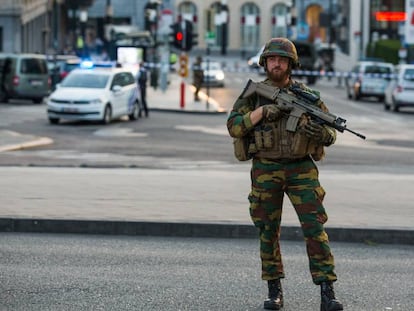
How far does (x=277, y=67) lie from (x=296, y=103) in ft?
0.83

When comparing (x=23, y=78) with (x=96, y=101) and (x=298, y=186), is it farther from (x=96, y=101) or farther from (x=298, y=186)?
(x=298, y=186)

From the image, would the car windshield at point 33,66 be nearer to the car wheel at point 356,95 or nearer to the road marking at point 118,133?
the car wheel at point 356,95

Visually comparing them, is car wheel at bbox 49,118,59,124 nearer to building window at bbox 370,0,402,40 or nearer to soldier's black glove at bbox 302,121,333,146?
soldier's black glove at bbox 302,121,333,146

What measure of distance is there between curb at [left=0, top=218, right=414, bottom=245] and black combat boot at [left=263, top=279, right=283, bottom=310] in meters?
3.31

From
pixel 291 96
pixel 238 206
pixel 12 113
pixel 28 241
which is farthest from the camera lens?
pixel 12 113

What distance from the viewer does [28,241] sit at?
35.9ft

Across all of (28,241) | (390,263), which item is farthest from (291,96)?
(28,241)

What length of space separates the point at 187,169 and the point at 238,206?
219 inches

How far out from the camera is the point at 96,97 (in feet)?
104

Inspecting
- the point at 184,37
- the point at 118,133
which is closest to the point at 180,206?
the point at 118,133

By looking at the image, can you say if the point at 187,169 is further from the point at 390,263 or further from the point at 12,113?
the point at 12,113

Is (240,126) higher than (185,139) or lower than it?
higher

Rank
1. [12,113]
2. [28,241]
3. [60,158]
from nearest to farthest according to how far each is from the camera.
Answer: [28,241]
[60,158]
[12,113]

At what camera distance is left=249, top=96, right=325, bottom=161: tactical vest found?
749cm
